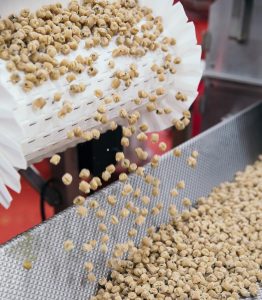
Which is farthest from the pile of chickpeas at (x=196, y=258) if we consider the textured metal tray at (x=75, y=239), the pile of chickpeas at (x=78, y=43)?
the pile of chickpeas at (x=78, y=43)

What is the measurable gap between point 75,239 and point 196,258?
0.31 m

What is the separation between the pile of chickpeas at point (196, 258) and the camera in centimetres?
107

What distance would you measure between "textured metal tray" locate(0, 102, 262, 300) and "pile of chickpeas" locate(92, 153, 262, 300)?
36 millimetres

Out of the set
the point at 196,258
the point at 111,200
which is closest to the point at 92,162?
the point at 111,200

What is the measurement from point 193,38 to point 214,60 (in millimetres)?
1116

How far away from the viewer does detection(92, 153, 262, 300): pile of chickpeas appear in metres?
1.07

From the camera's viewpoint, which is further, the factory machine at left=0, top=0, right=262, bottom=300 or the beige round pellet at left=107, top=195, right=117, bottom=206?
the beige round pellet at left=107, top=195, right=117, bottom=206

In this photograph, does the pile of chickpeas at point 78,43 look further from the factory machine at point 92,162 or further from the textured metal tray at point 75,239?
the textured metal tray at point 75,239

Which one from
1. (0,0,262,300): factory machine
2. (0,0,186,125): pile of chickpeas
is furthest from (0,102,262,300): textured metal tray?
(0,0,186,125): pile of chickpeas

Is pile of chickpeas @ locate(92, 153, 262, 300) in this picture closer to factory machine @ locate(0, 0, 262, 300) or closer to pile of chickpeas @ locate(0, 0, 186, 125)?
factory machine @ locate(0, 0, 262, 300)

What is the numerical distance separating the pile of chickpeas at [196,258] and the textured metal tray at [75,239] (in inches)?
1.4

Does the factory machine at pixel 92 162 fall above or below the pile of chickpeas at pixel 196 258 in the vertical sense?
above

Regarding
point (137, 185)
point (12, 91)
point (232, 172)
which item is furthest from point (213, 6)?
point (12, 91)

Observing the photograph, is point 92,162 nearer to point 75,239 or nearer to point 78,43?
point 75,239
